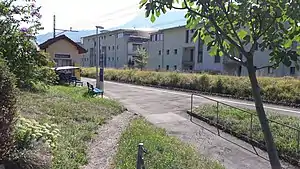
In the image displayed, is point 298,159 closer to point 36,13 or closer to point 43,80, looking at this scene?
point 43,80

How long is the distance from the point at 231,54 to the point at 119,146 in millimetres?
5251

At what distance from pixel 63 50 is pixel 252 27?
3053 cm

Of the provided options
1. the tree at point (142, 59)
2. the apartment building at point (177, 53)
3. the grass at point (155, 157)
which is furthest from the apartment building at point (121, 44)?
the grass at point (155, 157)

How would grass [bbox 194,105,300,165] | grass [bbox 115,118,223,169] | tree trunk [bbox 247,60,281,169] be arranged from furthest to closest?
grass [bbox 194,105,300,165] → grass [bbox 115,118,223,169] → tree trunk [bbox 247,60,281,169]

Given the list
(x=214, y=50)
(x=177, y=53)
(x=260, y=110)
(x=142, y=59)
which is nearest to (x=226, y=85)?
(x=214, y=50)

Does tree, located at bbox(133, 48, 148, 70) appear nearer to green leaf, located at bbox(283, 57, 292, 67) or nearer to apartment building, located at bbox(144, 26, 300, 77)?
apartment building, located at bbox(144, 26, 300, 77)

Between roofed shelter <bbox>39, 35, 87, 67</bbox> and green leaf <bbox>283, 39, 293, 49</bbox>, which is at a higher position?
roofed shelter <bbox>39, 35, 87, 67</bbox>

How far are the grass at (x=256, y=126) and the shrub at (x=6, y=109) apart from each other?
6924 millimetres

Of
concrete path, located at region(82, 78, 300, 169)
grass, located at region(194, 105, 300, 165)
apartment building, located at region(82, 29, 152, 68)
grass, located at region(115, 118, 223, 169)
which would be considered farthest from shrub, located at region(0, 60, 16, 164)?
apartment building, located at region(82, 29, 152, 68)

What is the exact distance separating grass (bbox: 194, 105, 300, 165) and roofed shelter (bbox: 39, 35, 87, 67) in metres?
20.5

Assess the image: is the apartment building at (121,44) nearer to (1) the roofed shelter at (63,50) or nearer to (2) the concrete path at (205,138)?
(1) the roofed shelter at (63,50)

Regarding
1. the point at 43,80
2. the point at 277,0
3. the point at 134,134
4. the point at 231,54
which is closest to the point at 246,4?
the point at 277,0

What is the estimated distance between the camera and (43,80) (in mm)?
14836

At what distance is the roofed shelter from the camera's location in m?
30.2
